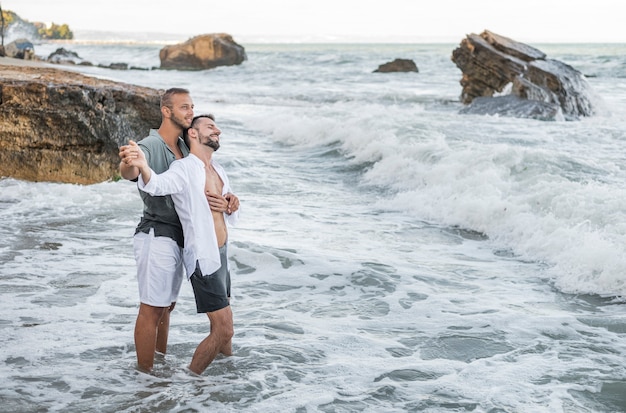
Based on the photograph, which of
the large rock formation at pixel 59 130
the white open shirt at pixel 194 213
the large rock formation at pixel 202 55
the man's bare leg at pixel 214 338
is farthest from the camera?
the large rock formation at pixel 202 55

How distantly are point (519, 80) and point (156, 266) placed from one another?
1930 centimetres

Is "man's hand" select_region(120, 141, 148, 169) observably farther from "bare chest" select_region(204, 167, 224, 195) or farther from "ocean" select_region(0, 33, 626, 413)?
"ocean" select_region(0, 33, 626, 413)

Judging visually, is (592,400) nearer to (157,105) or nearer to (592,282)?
(592,282)

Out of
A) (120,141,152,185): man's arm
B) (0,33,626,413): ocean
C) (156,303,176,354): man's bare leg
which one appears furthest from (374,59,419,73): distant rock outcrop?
(120,141,152,185): man's arm

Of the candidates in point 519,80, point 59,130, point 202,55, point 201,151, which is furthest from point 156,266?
point 202,55

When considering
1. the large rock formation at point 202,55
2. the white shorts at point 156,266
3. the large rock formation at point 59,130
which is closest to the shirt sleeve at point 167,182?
the white shorts at point 156,266

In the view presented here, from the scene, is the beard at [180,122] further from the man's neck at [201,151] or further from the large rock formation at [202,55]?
the large rock formation at [202,55]

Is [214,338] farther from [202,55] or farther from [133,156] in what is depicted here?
[202,55]

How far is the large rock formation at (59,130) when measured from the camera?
9.92 meters

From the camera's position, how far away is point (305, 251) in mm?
7996

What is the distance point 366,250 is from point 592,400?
3.75 m

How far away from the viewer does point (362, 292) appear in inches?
271

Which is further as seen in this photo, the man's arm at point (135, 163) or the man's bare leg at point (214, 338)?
the man's bare leg at point (214, 338)

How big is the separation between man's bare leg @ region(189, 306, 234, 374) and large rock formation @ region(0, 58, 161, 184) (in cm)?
597
